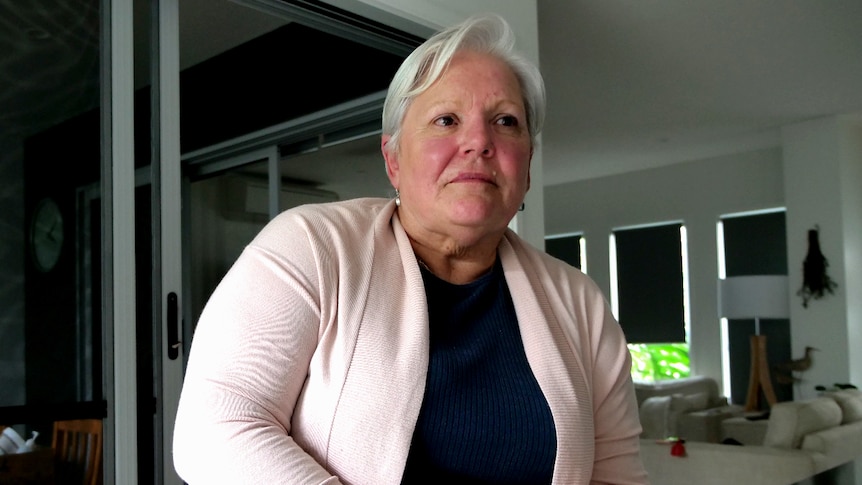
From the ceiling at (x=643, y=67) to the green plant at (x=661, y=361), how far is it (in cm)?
256

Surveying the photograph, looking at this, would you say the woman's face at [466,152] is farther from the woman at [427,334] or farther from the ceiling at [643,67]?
the ceiling at [643,67]

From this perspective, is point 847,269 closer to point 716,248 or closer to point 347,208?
point 716,248

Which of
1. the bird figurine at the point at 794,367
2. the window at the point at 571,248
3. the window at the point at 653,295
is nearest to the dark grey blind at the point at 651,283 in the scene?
the window at the point at 653,295

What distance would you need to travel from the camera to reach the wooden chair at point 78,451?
2.40m

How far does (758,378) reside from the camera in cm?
776

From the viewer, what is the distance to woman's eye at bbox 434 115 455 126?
3.85ft

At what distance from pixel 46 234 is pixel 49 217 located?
5cm

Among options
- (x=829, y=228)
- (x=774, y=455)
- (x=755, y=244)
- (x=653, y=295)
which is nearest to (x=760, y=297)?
(x=829, y=228)

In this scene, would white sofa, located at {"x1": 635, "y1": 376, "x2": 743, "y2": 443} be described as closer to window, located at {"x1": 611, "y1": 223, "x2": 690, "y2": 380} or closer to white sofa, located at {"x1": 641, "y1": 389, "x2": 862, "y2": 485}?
white sofa, located at {"x1": 641, "y1": 389, "x2": 862, "y2": 485}

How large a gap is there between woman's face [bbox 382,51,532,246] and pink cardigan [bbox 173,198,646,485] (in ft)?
0.25

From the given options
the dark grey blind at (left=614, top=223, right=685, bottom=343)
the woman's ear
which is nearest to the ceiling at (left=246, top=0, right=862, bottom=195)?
the dark grey blind at (left=614, top=223, right=685, bottom=343)

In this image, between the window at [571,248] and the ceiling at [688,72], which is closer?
the ceiling at [688,72]

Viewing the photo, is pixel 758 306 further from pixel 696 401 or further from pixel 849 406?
pixel 849 406

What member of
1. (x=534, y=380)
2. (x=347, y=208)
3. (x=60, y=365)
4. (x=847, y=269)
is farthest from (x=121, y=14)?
(x=847, y=269)
